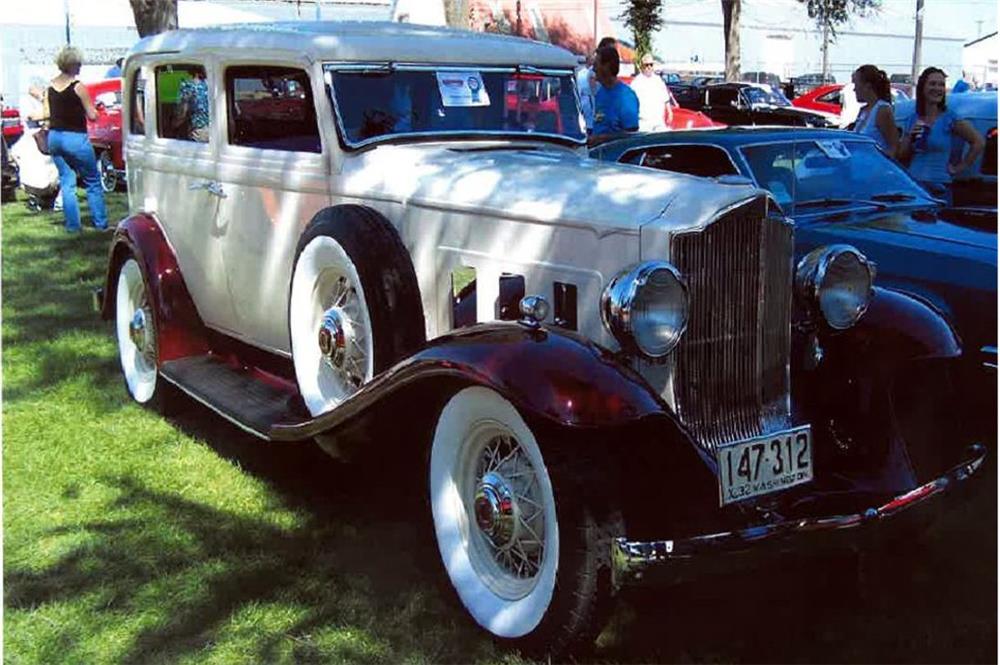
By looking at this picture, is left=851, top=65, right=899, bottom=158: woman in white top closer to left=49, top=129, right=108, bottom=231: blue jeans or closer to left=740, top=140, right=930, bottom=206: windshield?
left=740, top=140, right=930, bottom=206: windshield

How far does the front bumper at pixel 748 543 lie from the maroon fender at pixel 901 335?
1.88 ft

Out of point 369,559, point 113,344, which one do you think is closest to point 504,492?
point 369,559

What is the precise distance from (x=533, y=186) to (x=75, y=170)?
815cm

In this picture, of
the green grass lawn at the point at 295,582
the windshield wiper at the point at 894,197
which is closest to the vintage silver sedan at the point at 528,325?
the green grass lawn at the point at 295,582

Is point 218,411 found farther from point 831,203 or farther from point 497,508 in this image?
point 831,203

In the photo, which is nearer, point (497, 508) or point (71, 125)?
point (497, 508)

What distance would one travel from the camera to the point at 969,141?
279 inches

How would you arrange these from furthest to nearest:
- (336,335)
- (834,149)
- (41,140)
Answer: (41,140) → (834,149) → (336,335)

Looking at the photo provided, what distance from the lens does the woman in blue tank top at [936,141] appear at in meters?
7.08

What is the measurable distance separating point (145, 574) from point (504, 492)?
1413mm

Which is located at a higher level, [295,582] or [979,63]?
[979,63]

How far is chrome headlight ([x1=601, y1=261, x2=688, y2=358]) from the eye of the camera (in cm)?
297

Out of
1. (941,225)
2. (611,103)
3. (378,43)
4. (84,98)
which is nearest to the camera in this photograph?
(378,43)

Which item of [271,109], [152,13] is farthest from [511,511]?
[152,13]
